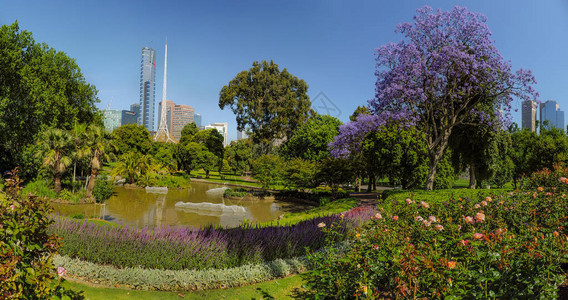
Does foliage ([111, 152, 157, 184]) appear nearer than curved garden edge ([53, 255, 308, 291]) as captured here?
No

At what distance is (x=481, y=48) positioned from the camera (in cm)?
1452

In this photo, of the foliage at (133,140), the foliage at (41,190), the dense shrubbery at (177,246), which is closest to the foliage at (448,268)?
the dense shrubbery at (177,246)

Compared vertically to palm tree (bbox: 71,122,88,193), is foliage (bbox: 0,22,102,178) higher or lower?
higher

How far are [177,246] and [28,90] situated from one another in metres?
23.0

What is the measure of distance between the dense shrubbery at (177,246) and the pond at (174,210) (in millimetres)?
6268

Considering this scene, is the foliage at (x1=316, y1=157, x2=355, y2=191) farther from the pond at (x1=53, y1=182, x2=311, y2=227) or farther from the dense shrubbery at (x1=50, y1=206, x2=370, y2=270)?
the dense shrubbery at (x1=50, y1=206, x2=370, y2=270)

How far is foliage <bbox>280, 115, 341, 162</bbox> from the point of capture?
35.9 metres

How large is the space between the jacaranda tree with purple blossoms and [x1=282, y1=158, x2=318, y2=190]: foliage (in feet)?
31.5

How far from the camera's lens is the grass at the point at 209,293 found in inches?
210

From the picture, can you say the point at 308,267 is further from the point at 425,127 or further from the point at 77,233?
the point at 425,127

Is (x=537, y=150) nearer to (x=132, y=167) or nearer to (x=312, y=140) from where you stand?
(x=312, y=140)

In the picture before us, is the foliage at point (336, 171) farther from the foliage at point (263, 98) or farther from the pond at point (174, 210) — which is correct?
the foliage at point (263, 98)

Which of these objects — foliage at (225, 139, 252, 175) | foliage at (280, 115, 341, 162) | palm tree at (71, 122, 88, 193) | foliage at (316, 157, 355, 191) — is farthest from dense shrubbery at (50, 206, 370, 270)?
foliage at (225, 139, 252, 175)

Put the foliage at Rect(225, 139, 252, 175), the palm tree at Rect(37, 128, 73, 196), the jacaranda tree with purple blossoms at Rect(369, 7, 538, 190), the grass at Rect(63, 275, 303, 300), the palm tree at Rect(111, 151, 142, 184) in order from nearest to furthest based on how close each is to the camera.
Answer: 1. the grass at Rect(63, 275, 303, 300)
2. the jacaranda tree with purple blossoms at Rect(369, 7, 538, 190)
3. the palm tree at Rect(37, 128, 73, 196)
4. the palm tree at Rect(111, 151, 142, 184)
5. the foliage at Rect(225, 139, 252, 175)
